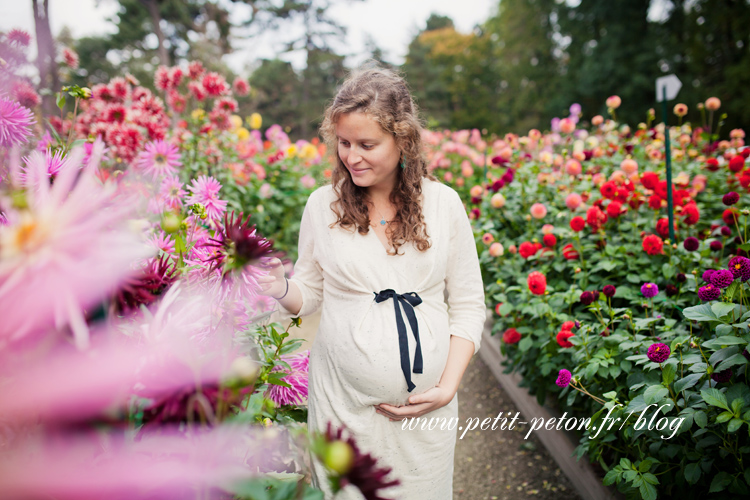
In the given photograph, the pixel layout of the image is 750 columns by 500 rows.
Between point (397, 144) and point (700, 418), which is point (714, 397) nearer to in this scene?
point (700, 418)

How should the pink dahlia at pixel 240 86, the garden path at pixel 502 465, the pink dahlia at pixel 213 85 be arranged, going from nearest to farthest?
1. the garden path at pixel 502 465
2. the pink dahlia at pixel 213 85
3. the pink dahlia at pixel 240 86

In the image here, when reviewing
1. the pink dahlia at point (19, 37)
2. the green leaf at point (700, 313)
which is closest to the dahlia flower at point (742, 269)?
the green leaf at point (700, 313)

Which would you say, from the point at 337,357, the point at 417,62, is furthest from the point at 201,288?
the point at 417,62

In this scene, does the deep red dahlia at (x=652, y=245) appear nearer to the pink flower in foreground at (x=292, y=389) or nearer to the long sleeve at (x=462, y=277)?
the long sleeve at (x=462, y=277)

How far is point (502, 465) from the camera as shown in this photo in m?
2.00

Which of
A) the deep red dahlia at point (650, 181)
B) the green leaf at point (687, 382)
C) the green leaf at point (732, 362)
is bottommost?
the green leaf at point (687, 382)

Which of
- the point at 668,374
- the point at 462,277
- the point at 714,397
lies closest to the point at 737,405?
the point at 714,397

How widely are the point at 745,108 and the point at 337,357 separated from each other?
41.9 feet

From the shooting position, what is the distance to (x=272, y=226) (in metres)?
3.29

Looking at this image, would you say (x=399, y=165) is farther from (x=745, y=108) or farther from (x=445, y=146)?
(x=745, y=108)

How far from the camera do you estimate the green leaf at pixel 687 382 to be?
107 cm

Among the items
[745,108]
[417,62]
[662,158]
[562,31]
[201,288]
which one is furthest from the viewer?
[417,62]

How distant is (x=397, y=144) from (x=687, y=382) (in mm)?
982

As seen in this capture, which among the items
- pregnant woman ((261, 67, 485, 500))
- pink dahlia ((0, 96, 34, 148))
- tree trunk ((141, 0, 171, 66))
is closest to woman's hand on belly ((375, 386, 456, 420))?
pregnant woman ((261, 67, 485, 500))
